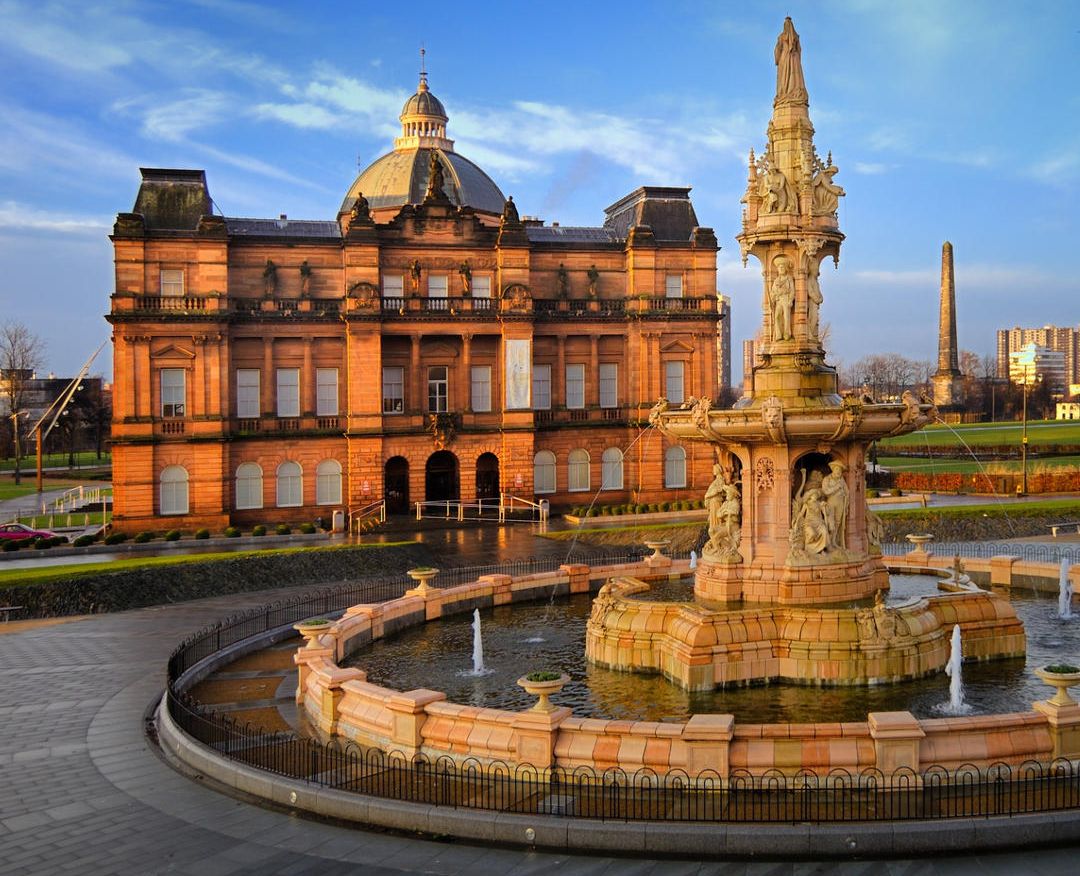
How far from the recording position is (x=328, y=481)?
182 ft

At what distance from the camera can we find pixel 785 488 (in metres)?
21.7

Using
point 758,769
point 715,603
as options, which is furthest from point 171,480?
point 758,769

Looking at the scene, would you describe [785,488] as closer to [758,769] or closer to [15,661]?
[758,769]

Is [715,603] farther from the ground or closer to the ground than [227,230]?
closer to the ground

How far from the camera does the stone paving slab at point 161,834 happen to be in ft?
40.2

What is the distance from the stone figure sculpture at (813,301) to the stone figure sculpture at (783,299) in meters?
0.40

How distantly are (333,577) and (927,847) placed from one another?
2801 centimetres

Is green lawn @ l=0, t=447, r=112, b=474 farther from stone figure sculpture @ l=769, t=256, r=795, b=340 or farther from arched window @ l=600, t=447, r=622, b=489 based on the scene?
stone figure sculpture @ l=769, t=256, r=795, b=340

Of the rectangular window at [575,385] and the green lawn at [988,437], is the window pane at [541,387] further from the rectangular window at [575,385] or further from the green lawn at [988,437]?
the green lawn at [988,437]

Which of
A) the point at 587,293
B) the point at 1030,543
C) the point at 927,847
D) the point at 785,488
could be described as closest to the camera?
the point at 927,847

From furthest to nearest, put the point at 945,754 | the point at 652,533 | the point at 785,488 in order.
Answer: the point at 652,533
the point at 785,488
the point at 945,754

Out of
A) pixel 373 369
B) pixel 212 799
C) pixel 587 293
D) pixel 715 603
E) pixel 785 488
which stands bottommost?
pixel 212 799

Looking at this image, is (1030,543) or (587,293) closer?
(1030,543)

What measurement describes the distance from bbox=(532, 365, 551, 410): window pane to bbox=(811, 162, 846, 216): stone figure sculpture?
36.9 metres
